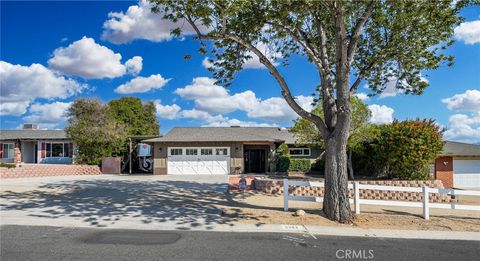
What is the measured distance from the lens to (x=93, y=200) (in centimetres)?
1246

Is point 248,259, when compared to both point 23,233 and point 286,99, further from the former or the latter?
point 286,99

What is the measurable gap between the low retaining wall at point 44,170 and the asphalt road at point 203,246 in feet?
45.0

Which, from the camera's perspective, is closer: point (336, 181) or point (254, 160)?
point (336, 181)

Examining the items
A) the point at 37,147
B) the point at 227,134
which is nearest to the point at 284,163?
the point at 227,134

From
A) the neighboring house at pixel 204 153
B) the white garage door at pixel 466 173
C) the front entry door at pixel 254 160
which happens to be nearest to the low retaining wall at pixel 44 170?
the neighboring house at pixel 204 153

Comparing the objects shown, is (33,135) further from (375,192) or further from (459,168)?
(459,168)

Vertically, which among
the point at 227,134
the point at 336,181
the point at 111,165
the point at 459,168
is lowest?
the point at 459,168

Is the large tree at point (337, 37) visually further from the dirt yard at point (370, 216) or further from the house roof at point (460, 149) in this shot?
the house roof at point (460, 149)

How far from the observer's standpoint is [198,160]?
26594 millimetres

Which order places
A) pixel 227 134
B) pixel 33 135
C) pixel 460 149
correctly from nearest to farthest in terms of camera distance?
pixel 460 149 < pixel 227 134 < pixel 33 135

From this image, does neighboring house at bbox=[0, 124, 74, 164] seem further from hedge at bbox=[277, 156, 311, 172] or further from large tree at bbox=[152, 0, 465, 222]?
large tree at bbox=[152, 0, 465, 222]

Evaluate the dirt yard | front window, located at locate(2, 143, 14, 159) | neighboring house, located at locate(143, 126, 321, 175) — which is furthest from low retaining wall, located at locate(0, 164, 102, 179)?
the dirt yard

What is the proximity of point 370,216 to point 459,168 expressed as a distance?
18349 millimetres

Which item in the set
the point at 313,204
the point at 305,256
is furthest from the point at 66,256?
the point at 313,204
